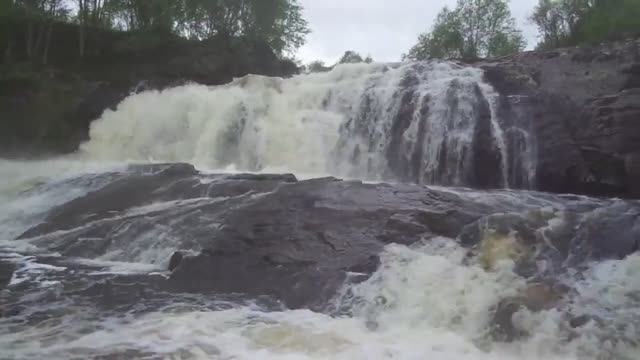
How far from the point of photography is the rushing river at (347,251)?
640 cm

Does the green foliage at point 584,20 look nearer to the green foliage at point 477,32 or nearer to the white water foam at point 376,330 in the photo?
the green foliage at point 477,32

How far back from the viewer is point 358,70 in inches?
778

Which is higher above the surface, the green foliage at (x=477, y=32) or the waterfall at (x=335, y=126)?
the green foliage at (x=477, y=32)

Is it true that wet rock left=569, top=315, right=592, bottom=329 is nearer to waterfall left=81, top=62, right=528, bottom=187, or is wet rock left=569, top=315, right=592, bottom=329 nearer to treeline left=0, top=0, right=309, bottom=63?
waterfall left=81, top=62, right=528, bottom=187

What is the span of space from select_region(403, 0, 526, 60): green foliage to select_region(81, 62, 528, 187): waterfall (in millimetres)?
25091

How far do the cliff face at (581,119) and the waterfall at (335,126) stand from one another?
0.68 meters

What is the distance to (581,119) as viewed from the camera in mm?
14172

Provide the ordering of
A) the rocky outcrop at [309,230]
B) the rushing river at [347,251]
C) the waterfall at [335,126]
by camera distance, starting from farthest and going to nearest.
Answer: the waterfall at [335,126], the rocky outcrop at [309,230], the rushing river at [347,251]

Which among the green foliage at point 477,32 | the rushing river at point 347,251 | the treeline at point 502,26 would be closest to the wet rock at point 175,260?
the rushing river at point 347,251

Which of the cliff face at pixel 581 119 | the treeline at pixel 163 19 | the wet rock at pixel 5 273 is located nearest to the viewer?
the wet rock at pixel 5 273

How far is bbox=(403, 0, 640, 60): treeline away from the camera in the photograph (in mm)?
34031

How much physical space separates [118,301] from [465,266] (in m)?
4.36

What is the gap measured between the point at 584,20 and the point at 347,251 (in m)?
33.7

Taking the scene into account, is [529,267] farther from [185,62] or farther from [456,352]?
[185,62]
